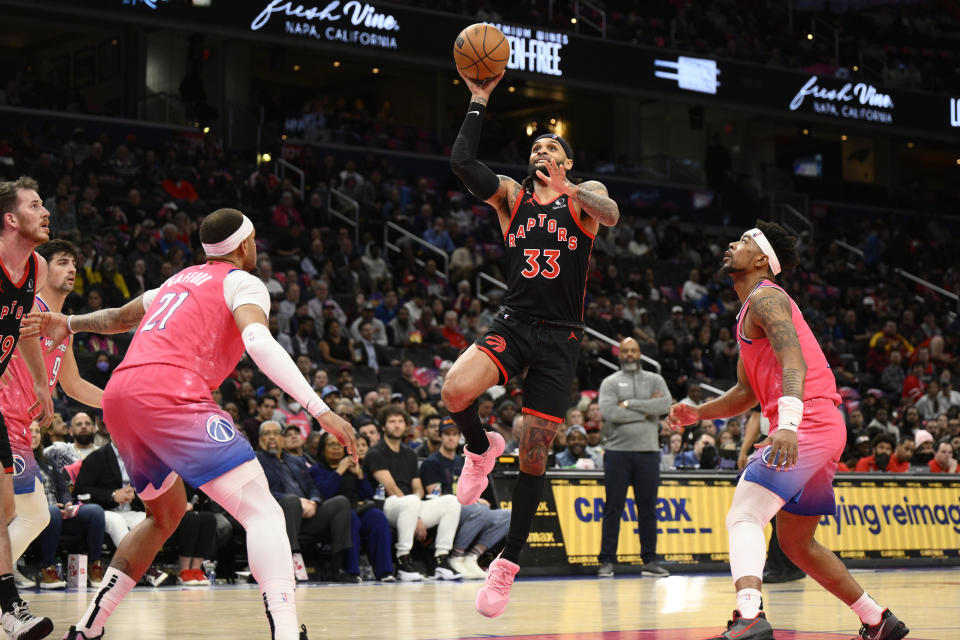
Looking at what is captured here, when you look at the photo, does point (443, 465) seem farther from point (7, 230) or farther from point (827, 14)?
point (827, 14)

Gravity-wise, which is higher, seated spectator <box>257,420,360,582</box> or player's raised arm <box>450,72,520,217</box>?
player's raised arm <box>450,72,520,217</box>

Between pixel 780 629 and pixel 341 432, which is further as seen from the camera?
pixel 780 629

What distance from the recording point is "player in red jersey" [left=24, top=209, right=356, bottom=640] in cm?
514

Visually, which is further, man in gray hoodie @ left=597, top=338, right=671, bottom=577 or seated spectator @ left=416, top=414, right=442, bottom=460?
seated spectator @ left=416, top=414, right=442, bottom=460

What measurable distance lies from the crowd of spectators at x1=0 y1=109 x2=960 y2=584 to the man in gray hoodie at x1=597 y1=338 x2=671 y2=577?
1439 mm

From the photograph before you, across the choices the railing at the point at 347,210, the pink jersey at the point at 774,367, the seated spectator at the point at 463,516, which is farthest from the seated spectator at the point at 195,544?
the railing at the point at 347,210

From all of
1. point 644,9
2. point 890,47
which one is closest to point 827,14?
point 890,47

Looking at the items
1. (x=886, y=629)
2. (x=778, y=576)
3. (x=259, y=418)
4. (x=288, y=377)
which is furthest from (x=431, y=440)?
(x=288, y=377)

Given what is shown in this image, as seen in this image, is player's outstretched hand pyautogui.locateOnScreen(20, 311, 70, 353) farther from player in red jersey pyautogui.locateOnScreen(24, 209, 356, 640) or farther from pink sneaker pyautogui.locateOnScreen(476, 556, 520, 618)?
pink sneaker pyautogui.locateOnScreen(476, 556, 520, 618)

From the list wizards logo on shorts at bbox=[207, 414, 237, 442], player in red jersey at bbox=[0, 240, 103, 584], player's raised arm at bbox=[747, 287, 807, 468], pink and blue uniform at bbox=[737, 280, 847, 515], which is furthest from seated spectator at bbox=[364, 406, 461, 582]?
wizards logo on shorts at bbox=[207, 414, 237, 442]

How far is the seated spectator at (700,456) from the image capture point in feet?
50.6

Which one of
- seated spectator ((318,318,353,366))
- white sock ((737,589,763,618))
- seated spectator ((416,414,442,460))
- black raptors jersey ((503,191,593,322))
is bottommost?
seated spectator ((416,414,442,460))

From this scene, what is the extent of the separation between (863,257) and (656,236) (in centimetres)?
610

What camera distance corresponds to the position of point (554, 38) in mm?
24922
